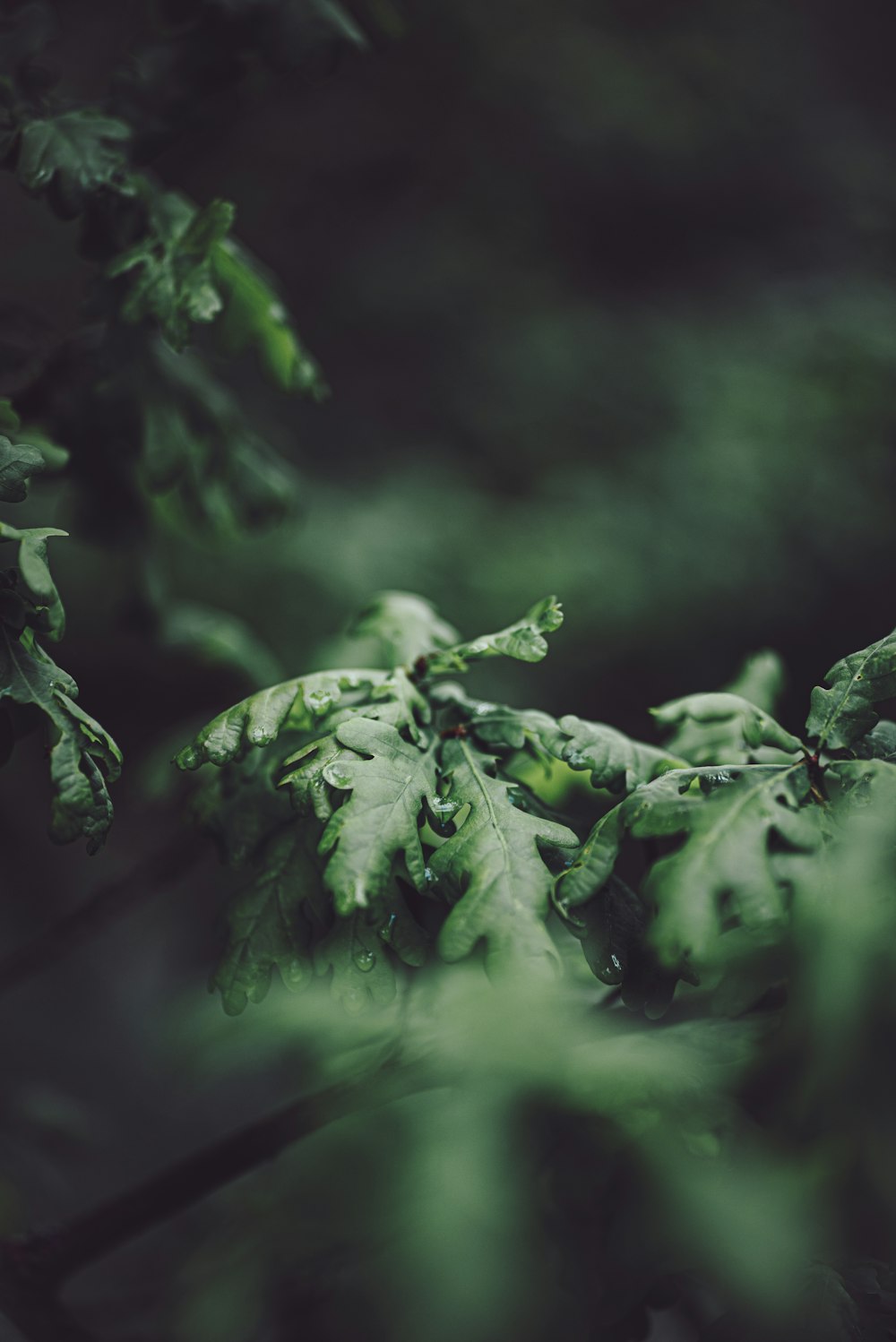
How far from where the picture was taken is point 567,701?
265 centimetres

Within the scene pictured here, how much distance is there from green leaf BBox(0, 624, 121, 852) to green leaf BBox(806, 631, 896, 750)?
0.52 meters

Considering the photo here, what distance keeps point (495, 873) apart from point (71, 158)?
75 cm

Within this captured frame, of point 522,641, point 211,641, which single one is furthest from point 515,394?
point 522,641

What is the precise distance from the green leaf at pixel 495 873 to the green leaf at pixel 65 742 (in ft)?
0.80

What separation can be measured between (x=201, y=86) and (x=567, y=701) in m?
1.84

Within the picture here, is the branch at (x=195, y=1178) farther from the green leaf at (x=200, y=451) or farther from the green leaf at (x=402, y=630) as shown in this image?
the green leaf at (x=200, y=451)

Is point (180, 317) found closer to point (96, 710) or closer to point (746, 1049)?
point (746, 1049)

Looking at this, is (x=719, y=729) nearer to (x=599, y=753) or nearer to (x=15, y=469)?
(x=599, y=753)

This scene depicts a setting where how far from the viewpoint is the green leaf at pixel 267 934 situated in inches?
29.0

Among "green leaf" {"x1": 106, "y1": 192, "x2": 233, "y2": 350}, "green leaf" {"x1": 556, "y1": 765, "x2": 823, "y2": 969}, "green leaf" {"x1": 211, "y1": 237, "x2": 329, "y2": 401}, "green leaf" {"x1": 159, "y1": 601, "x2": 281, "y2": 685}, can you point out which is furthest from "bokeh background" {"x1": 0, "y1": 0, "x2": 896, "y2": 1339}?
"green leaf" {"x1": 556, "y1": 765, "x2": 823, "y2": 969}

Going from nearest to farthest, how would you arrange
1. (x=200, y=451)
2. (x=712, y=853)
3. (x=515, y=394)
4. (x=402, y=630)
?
(x=712, y=853), (x=402, y=630), (x=200, y=451), (x=515, y=394)

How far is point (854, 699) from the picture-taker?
28.3 inches

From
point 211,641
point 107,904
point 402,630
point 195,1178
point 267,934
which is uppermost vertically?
point 402,630

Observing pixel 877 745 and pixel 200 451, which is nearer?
pixel 877 745
